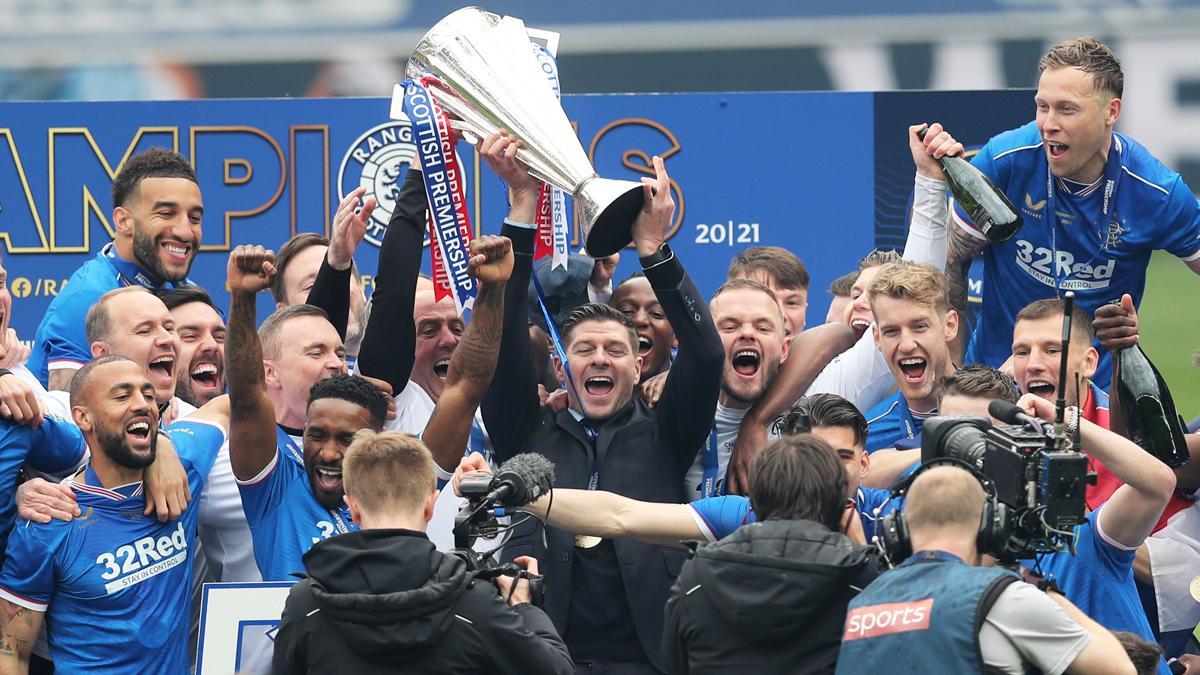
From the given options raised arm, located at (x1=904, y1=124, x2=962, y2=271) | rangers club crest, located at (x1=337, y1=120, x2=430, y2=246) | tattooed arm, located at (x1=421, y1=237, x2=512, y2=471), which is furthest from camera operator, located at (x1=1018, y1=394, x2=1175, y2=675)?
rangers club crest, located at (x1=337, y1=120, x2=430, y2=246)

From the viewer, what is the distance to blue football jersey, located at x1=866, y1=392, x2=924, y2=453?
18.8 ft

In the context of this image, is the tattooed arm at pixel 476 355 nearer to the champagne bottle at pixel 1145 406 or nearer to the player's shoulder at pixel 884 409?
the player's shoulder at pixel 884 409

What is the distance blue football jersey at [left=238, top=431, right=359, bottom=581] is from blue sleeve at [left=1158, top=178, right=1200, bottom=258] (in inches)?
108

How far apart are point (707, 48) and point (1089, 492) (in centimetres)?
486

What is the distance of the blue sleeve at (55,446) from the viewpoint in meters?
5.08

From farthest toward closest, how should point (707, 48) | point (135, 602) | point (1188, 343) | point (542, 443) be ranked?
1. point (1188, 343)
2. point (707, 48)
3. point (542, 443)
4. point (135, 602)

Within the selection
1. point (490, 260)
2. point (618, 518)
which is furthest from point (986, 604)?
point (490, 260)

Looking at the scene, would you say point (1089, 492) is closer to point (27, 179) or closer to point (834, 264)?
point (834, 264)

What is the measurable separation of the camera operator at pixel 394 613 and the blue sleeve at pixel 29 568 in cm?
99

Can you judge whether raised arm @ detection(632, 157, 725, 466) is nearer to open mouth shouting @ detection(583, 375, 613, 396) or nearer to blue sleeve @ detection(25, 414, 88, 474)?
open mouth shouting @ detection(583, 375, 613, 396)

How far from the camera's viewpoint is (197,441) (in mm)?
5176

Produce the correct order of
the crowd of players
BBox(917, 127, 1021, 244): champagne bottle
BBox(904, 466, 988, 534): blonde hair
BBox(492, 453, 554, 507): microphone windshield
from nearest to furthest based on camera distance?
BBox(904, 466, 988, 534): blonde hair < the crowd of players < BBox(492, 453, 554, 507): microphone windshield < BBox(917, 127, 1021, 244): champagne bottle

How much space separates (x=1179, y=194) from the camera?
233 inches

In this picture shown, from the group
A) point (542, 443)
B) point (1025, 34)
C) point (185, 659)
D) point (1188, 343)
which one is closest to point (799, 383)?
point (542, 443)
